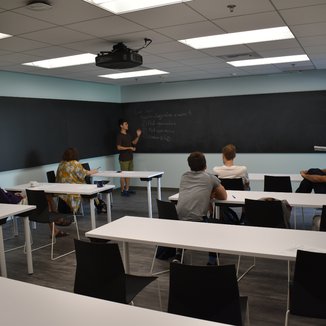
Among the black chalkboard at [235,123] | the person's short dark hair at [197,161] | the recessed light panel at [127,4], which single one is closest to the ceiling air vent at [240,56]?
the black chalkboard at [235,123]

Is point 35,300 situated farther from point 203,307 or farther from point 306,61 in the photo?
point 306,61

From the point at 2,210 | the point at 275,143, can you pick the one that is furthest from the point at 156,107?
the point at 2,210

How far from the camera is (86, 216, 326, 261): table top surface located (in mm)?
2350

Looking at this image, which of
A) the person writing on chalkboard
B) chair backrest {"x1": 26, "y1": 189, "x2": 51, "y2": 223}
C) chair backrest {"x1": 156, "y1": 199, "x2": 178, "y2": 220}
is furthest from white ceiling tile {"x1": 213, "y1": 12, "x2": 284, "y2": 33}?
the person writing on chalkboard

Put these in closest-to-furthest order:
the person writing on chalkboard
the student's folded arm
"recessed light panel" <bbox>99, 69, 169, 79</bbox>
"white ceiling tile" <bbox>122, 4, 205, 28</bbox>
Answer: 1. "white ceiling tile" <bbox>122, 4, 205, 28</bbox>
2. the student's folded arm
3. "recessed light panel" <bbox>99, 69, 169, 79</bbox>
4. the person writing on chalkboard

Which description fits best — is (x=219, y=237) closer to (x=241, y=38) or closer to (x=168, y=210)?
(x=168, y=210)

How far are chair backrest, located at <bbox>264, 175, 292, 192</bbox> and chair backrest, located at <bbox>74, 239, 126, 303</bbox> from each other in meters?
3.38

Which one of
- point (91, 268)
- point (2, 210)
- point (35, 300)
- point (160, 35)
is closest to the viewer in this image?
point (35, 300)

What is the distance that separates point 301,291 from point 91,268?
130 centimetres

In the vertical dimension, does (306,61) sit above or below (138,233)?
above

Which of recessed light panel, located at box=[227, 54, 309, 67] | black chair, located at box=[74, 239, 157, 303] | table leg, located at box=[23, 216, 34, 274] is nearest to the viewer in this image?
black chair, located at box=[74, 239, 157, 303]

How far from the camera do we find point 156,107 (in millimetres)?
9102

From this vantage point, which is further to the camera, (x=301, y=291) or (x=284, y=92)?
(x=284, y=92)

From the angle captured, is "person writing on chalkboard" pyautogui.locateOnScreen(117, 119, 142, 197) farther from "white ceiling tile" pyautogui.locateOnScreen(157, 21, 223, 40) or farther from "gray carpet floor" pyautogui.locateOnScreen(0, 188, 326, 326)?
"white ceiling tile" pyautogui.locateOnScreen(157, 21, 223, 40)
